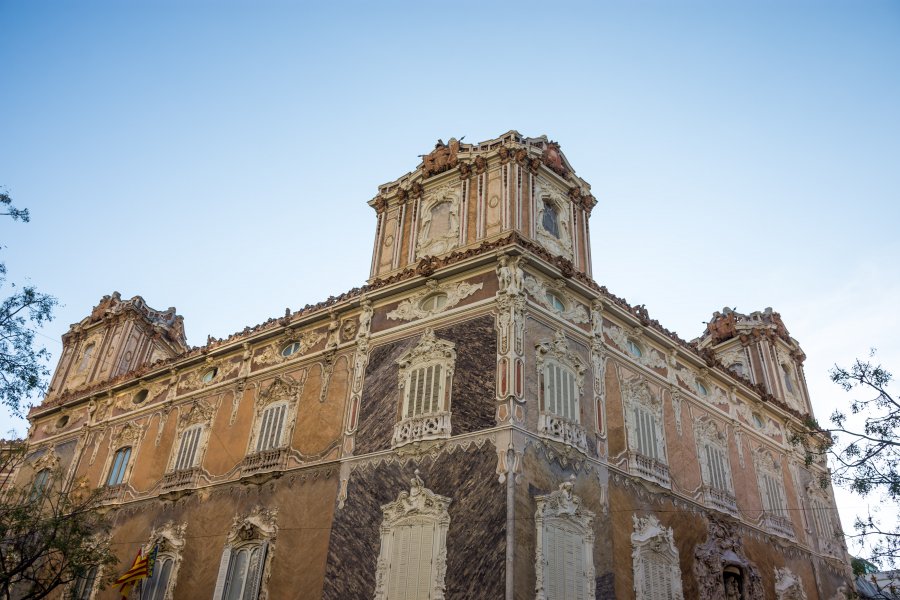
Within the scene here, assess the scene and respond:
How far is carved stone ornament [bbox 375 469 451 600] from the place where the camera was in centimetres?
1941

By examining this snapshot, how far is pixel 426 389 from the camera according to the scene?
22.8 meters

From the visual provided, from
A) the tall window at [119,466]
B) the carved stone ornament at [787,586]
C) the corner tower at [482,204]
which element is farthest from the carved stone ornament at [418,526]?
the carved stone ornament at [787,586]

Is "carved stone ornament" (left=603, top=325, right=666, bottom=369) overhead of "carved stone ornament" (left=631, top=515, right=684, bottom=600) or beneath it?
overhead

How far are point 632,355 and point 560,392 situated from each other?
223 inches

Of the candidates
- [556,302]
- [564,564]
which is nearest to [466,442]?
[564,564]

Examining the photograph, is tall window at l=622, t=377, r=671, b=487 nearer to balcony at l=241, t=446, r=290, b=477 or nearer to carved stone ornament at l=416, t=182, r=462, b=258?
carved stone ornament at l=416, t=182, r=462, b=258

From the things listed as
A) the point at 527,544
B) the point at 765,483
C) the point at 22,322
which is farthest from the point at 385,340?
the point at 765,483

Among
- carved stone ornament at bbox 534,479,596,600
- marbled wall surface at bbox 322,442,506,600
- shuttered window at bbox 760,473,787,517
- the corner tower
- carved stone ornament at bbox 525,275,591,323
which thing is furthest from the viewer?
shuttered window at bbox 760,473,787,517

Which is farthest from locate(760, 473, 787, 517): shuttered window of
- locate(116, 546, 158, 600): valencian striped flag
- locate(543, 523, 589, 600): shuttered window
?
locate(116, 546, 158, 600): valencian striped flag

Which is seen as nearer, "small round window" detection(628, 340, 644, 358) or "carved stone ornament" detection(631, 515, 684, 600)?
"carved stone ornament" detection(631, 515, 684, 600)

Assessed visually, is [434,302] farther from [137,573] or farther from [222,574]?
[137,573]

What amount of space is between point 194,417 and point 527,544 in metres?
16.2

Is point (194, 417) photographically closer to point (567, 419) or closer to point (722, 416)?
point (567, 419)

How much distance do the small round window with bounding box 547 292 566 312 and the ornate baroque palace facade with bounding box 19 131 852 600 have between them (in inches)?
4.1
